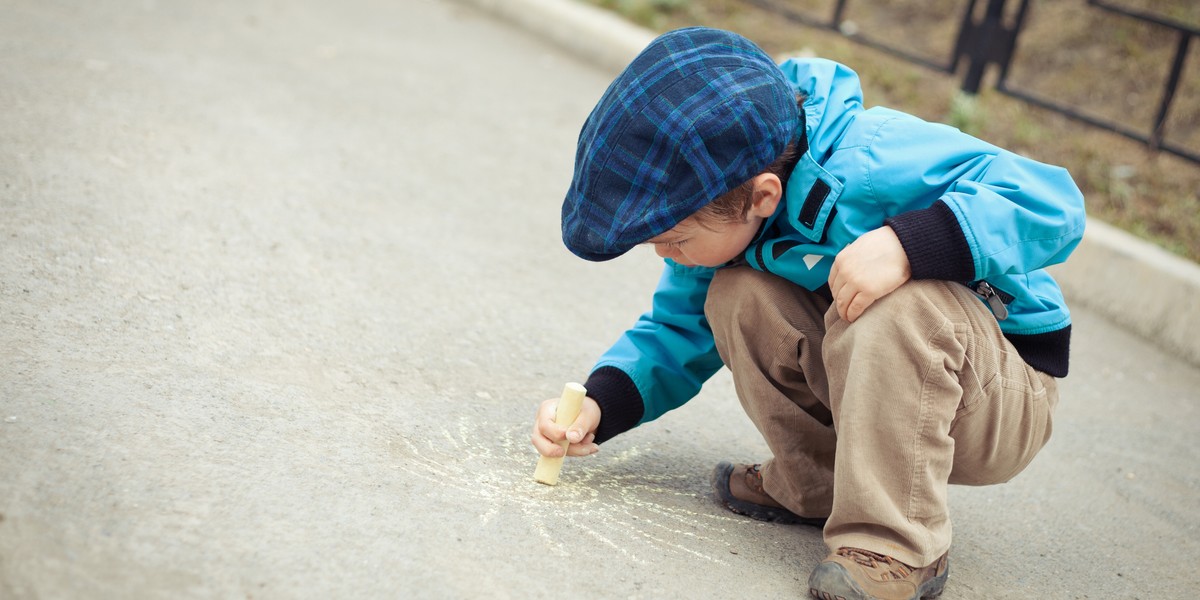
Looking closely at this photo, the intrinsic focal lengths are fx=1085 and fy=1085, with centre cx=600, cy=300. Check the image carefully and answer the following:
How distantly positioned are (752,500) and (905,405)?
559 mm

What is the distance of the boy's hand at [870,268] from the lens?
1.85 metres

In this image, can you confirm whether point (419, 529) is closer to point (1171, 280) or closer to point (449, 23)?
point (1171, 280)

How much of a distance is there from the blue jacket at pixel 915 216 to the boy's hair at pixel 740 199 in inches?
1.3

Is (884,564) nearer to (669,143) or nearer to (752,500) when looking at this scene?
(752,500)

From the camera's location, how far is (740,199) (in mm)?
1960

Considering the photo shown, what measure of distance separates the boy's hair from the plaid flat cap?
0.16 feet

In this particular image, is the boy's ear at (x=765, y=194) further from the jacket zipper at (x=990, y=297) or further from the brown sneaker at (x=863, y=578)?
the brown sneaker at (x=863, y=578)

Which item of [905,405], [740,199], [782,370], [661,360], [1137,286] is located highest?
[740,199]

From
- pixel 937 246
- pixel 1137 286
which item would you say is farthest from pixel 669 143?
pixel 1137 286

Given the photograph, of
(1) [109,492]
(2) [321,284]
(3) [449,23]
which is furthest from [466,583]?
(3) [449,23]

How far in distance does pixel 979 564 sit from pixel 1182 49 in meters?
3.21

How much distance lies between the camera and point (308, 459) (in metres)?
2.04

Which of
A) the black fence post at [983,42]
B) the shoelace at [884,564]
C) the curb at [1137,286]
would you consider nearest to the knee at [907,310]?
the shoelace at [884,564]

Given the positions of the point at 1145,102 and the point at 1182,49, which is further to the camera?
the point at 1145,102
